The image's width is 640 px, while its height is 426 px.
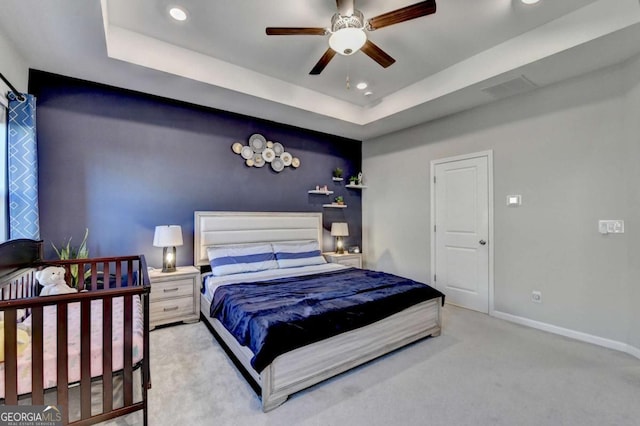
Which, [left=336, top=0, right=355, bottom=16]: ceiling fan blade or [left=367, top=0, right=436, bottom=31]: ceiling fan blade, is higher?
[left=336, top=0, right=355, bottom=16]: ceiling fan blade

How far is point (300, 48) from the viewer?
3016 millimetres

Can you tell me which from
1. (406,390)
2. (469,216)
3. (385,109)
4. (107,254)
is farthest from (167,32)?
(469,216)

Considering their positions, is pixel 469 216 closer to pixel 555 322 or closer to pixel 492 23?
pixel 555 322

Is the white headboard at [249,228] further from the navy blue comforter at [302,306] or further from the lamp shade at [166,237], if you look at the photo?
the navy blue comforter at [302,306]

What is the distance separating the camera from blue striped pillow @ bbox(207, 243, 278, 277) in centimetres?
351

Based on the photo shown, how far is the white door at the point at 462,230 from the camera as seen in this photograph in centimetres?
380

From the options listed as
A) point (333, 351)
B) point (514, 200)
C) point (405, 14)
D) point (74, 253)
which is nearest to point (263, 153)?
point (74, 253)

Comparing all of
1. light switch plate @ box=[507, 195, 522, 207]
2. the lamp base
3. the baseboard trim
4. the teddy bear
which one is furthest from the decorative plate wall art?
the baseboard trim

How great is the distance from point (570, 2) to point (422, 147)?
2321 millimetres

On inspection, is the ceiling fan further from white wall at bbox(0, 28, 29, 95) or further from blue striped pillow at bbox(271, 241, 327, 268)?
blue striped pillow at bbox(271, 241, 327, 268)

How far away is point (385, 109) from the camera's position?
167 inches

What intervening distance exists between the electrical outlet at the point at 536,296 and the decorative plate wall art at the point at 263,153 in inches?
145

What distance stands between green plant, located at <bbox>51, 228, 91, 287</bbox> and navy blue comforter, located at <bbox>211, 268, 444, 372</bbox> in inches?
56.5

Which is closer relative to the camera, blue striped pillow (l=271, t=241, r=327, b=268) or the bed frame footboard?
the bed frame footboard
